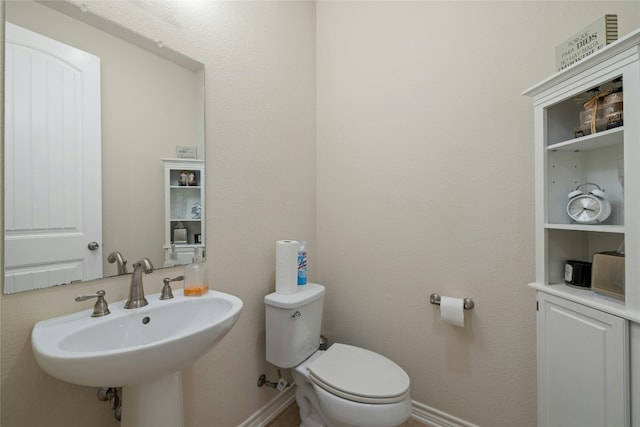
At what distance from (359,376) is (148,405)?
796 mm

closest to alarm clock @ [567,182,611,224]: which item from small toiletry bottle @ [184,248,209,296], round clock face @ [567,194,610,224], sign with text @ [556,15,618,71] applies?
round clock face @ [567,194,610,224]

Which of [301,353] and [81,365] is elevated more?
[81,365]

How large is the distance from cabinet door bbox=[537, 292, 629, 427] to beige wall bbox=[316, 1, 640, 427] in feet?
0.73

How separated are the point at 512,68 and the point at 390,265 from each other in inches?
43.9

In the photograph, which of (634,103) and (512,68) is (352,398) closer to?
(634,103)

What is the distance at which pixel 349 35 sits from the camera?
1.71 m

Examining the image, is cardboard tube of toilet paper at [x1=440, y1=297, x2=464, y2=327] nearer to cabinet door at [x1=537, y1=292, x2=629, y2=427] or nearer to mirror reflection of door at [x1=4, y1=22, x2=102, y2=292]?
cabinet door at [x1=537, y1=292, x2=629, y2=427]

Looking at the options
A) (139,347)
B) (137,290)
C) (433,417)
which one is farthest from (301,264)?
(433,417)

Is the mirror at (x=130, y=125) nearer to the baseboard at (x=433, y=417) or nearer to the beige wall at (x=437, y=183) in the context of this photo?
the beige wall at (x=437, y=183)

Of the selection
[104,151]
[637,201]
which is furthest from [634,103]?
[104,151]

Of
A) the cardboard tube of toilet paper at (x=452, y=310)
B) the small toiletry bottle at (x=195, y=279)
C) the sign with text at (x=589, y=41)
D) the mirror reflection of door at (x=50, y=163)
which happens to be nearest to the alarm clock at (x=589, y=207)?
the sign with text at (x=589, y=41)

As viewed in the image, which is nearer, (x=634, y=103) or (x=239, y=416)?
(x=634, y=103)

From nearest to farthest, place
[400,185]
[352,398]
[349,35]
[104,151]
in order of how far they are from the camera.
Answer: [104,151]
[352,398]
[400,185]
[349,35]

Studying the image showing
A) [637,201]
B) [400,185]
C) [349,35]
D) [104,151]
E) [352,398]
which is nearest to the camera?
[637,201]
